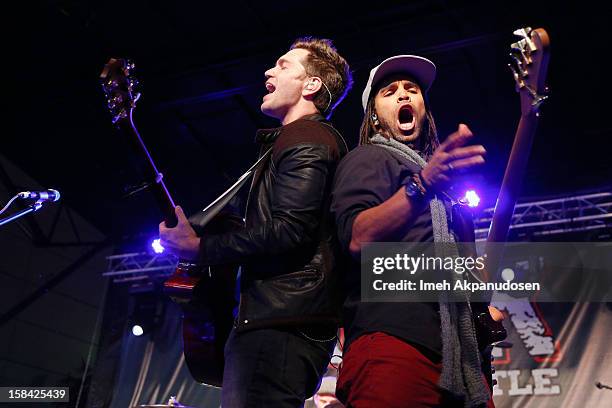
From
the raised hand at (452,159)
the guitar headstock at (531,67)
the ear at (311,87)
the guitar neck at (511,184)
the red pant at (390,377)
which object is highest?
the ear at (311,87)

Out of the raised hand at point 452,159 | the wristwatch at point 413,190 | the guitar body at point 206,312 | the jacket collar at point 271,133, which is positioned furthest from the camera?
the jacket collar at point 271,133

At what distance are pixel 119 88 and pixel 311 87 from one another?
1.04 m

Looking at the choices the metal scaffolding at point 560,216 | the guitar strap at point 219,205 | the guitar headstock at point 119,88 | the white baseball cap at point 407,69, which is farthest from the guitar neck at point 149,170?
the metal scaffolding at point 560,216

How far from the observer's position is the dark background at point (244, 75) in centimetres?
698

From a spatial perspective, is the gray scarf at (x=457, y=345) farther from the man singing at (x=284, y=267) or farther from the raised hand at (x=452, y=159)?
the man singing at (x=284, y=267)

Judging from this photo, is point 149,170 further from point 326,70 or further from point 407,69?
point 407,69

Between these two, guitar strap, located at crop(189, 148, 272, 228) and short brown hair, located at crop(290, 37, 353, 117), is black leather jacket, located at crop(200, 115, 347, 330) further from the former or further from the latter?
short brown hair, located at crop(290, 37, 353, 117)

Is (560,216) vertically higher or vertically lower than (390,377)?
higher

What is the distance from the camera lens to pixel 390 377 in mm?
1568

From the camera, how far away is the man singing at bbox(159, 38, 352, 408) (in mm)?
1902

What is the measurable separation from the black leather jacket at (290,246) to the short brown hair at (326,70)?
45 centimetres

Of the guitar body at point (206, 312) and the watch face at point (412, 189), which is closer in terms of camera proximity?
the watch face at point (412, 189)

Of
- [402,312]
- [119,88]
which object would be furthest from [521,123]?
[119,88]

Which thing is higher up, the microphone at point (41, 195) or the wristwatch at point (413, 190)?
the microphone at point (41, 195)
